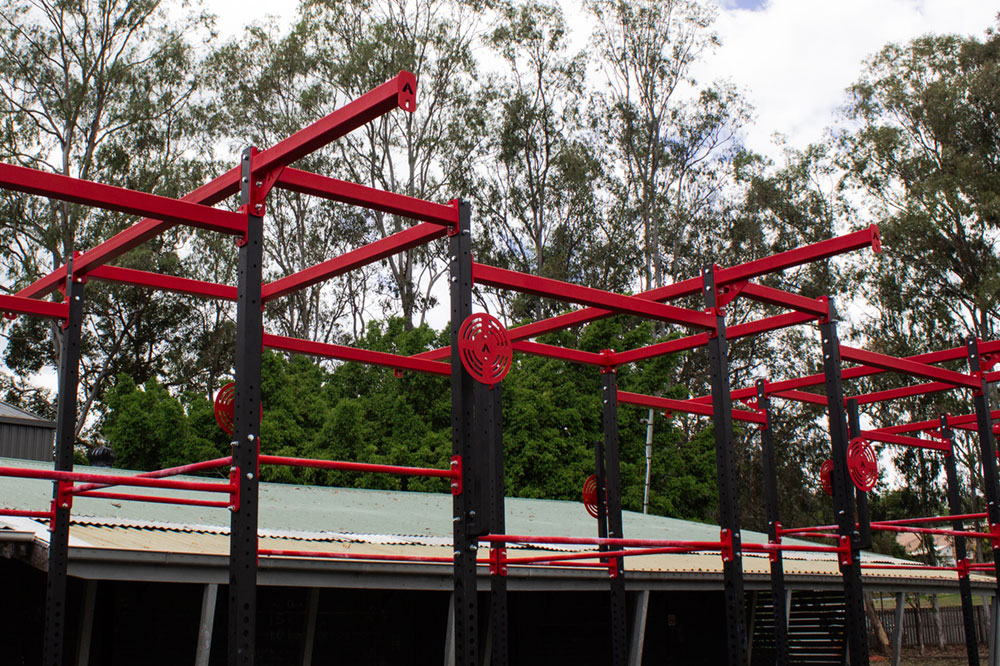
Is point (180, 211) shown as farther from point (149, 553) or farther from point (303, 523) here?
point (303, 523)

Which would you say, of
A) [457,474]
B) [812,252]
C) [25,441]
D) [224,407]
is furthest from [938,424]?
[25,441]

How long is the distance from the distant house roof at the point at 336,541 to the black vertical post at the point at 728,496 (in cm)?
316

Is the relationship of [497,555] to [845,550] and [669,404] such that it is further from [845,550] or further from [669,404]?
[669,404]

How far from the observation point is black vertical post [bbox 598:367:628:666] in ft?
28.4

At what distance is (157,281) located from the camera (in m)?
7.36

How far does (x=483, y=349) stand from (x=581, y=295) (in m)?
1.61

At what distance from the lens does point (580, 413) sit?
2356 centimetres

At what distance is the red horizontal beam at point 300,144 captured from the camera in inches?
201

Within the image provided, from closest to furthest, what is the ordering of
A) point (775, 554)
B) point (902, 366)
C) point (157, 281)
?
1. point (157, 281)
2. point (902, 366)
3. point (775, 554)

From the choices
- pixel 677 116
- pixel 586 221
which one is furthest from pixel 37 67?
pixel 677 116

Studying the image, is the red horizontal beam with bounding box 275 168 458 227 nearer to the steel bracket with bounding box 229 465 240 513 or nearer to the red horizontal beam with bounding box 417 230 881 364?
the steel bracket with bounding box 229 465 240 513

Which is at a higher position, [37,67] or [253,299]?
[37,67]

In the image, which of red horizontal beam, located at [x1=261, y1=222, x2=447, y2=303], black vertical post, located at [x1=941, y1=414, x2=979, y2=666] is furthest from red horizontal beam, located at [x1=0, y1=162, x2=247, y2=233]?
black vertical post, located at [x1=941, y1=414, x2=979, y2=666]

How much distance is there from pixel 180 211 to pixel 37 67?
88.8 ft
